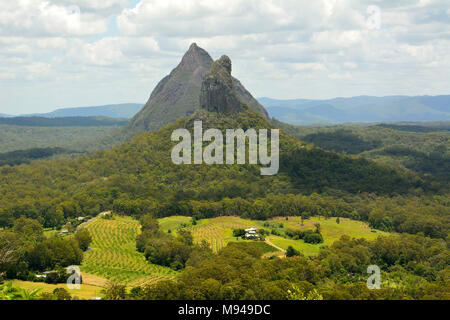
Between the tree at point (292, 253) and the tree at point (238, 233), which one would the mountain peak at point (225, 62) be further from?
the tree at point (292, 253)

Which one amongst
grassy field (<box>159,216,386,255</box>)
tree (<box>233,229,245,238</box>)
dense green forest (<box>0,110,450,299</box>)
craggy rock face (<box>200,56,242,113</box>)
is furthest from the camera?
craggy rock face (<box>200,56,242,113</box>)

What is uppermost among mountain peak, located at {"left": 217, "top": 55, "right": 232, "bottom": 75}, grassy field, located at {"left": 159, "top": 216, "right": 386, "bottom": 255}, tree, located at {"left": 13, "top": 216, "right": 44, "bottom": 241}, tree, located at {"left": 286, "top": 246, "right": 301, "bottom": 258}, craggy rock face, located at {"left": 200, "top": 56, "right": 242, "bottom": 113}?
mountain peak, located at {"left": 217, "top": 55, "right": 232, "bottom": 75}

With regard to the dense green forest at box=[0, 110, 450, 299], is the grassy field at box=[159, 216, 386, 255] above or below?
below

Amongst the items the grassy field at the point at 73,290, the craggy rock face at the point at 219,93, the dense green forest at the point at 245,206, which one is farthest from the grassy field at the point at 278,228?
the craggy rock face at the point at 219,93

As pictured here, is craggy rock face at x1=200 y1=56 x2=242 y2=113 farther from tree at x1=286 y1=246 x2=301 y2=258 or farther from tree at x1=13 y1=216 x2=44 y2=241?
tree at x1=286 y1=246 x2=301 y2=258

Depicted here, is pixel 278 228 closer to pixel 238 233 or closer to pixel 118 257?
pixel 238 233

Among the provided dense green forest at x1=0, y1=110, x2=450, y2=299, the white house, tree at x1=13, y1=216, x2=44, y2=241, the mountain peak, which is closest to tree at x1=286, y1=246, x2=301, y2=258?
dense green forest at x1=0, y1=110, x2=450, y2=299

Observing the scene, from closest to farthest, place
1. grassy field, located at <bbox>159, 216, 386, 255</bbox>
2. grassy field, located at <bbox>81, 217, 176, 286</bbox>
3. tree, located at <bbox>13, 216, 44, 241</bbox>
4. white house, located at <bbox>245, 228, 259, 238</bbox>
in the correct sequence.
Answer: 1. grassy field, located at <bbox>81, 217, 176, 286</bbox>
2. tree, located at <bbox>13, 216, 44, 241</bbox>
3. grassy field, located at <bbox>159, 216, 386, 255</bbox>
4. white house, located at <bbox>245, 228, 259, 238</bbox>

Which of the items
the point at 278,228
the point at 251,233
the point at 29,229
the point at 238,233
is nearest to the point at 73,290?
the point at 29,229
